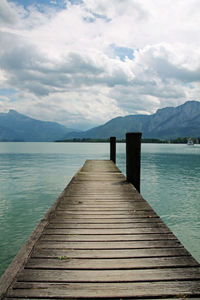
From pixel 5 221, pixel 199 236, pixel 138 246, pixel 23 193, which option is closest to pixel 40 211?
pixel 5 221

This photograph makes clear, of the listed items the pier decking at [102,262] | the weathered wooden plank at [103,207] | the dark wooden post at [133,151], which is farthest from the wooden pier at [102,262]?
the dark wooden post at [133,151]

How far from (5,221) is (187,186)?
15.0 m

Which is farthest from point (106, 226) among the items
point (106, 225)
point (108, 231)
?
point (108, 231)

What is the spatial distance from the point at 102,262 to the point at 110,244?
598 mm

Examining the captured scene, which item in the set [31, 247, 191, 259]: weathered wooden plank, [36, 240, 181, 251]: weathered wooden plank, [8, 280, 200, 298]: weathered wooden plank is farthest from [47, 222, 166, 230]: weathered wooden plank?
[8, 280, 200, 298]: weathered wooden plank

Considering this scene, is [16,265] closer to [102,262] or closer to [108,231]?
[102,262]

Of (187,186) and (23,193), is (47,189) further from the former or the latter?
(187,186)

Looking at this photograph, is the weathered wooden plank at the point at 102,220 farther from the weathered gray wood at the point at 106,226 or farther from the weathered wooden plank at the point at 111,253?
the weathered wooden plank at the point at 111,253

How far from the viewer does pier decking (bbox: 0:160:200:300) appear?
264cm

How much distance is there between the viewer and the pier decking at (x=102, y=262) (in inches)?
104

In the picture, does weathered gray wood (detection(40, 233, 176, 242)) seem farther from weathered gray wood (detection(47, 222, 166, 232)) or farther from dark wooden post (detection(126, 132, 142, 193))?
dark wooden post (detection(126, 132, 142, 193))

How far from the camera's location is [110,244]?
3.82 m

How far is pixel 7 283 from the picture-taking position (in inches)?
108

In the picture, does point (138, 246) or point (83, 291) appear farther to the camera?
point (138, 246)
